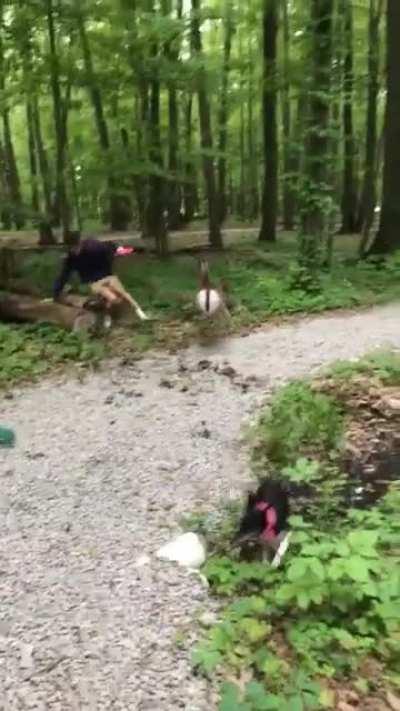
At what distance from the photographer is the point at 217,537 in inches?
185

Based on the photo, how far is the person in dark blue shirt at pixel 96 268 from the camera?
10.2 metres

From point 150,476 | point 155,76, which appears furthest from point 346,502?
point 155,76

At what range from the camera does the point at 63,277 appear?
10.3m

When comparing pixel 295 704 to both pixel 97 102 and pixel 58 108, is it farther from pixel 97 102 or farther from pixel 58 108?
pixel 97 102

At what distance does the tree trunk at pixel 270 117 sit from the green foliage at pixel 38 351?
754 centimetres

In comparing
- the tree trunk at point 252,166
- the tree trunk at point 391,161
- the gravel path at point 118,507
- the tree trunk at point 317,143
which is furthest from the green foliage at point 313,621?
the tree trunk at point 252,166

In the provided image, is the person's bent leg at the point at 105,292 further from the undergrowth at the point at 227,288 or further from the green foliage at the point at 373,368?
the green foliage at the point at 373,368

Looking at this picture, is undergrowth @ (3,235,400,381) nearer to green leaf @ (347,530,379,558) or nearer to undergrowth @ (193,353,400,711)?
undergrowth @ (193,353,400,711)

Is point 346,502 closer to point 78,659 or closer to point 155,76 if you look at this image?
point 78,659

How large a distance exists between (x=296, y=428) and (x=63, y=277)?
5134mm

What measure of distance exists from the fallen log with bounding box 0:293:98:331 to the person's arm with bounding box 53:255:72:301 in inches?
5.9

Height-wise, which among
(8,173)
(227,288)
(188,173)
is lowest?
(227,288)

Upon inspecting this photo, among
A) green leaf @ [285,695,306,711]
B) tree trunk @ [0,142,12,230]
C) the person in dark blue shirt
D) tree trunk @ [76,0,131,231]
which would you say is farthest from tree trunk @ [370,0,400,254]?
green leaf @ [285,695,306,711]

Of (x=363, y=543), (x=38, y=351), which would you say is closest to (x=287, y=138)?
(x=38, y=351)
